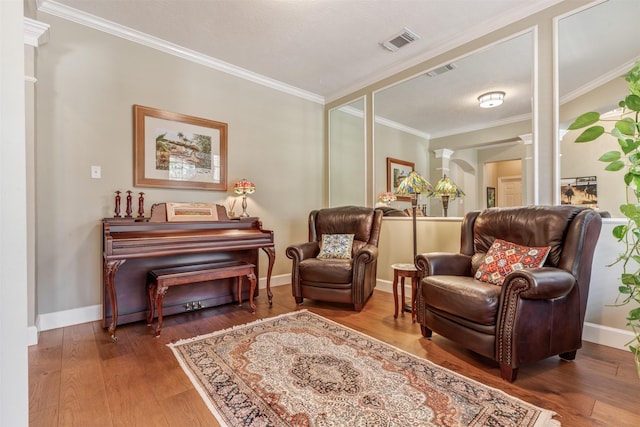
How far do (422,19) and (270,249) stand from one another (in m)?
2.63

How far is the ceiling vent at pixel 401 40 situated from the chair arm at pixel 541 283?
A: 243 cm

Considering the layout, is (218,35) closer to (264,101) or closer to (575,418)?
(264,101)

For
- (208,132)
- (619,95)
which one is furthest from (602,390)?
(208,132)

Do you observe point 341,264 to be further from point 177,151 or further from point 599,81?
point 599,81

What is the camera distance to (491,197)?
9.50ft

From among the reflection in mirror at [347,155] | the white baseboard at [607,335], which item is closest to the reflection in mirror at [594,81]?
the white baseboard at [607,335]

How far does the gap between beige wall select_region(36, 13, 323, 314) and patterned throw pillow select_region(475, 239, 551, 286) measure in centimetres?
274

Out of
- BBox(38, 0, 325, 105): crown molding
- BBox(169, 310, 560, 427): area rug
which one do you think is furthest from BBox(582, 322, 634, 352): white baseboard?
BBox(38, 0, 325, 105): crown molding

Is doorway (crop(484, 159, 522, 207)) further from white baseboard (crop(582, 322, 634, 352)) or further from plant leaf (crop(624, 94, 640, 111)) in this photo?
plant leaf (crop(624, 94, 640, 111))

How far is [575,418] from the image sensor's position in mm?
1381

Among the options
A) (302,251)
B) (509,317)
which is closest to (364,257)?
(302,251)

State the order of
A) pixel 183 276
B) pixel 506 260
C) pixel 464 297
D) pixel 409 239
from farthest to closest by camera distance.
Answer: pixel 409 239
pixel 183 276
pixel 506 260
pixel 464 297

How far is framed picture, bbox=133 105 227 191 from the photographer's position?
9.52ft

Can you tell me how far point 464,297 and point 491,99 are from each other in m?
2.12
